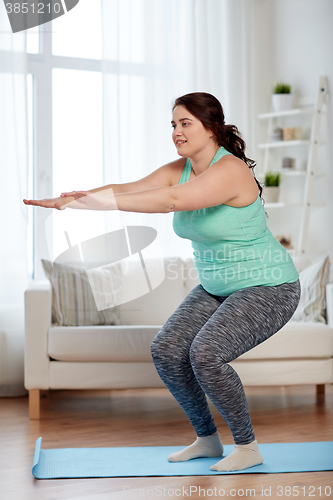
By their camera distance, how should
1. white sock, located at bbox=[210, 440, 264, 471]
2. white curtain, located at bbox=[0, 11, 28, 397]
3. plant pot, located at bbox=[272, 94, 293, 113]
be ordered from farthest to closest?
plant pot, located at bbox=[272, 94, 293, 113] < white curtain, located at bbox=[0, 11, 28, 397] < white sock, located at bbox=[210, 440, 264, 471]

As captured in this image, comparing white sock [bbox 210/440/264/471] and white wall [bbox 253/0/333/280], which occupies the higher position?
white wall [bbox 253/0/333/280]

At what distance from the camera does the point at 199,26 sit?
383cm

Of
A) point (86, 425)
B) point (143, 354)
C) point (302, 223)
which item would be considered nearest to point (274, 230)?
point (302, 223)

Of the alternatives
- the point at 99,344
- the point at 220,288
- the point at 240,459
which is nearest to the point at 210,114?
the point at 220,288

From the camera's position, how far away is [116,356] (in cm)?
262

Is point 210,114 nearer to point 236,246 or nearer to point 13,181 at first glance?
point 236,246

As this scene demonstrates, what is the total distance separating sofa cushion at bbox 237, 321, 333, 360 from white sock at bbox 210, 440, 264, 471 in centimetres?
78

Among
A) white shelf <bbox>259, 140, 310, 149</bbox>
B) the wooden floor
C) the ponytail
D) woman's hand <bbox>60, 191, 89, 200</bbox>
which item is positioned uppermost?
white shelf <bbox>259, 140, 310, 149</bbox>

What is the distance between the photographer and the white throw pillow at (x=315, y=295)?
290cm

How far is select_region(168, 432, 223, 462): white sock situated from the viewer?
1972 millimetres

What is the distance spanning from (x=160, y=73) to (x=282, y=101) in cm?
81

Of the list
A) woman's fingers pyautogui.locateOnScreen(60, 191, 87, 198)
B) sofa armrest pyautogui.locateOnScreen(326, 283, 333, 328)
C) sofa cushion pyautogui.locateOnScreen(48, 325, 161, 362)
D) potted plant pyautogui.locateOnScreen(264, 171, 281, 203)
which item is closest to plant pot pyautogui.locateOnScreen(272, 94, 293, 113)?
potted plant pyautogui.locateOnScreen(264, 171, 281, 203)

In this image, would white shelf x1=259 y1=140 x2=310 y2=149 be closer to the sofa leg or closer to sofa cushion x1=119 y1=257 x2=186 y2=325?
sofa cushion x1=119 y1=257 x2=186 y2=325

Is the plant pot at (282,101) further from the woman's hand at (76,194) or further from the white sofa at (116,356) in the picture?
the woman's hand at (76,194)
